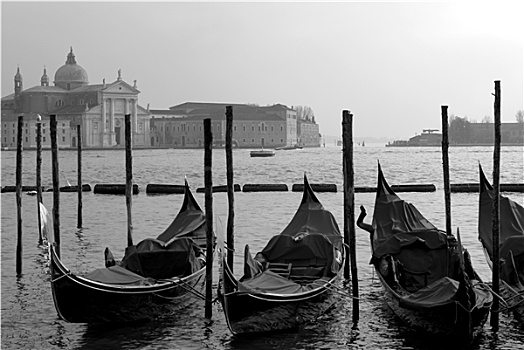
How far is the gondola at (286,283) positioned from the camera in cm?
580

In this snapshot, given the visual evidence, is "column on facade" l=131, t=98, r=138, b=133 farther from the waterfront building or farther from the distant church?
the waterfront building

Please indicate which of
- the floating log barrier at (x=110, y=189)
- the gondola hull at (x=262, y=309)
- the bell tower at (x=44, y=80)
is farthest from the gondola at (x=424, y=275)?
the bell tower at (x=44, y=80)

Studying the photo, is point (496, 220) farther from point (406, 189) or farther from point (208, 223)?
point (406, 189)

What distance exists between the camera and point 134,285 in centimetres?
632

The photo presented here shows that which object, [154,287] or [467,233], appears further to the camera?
[467,233]

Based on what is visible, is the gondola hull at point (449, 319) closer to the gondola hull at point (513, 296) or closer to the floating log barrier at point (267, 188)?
the gondola hull at point (513, 296)

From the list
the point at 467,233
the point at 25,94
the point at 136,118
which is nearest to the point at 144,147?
the point at 136,118

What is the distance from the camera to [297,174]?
1337 inches

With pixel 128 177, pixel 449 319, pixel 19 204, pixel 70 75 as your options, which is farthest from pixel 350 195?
pixel 70 75

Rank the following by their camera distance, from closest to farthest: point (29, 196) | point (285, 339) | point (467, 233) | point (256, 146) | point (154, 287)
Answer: point (285, 339), point (154, 287), point (467, 233), point (29, 196), point (256, 146)

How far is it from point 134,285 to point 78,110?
213 feet

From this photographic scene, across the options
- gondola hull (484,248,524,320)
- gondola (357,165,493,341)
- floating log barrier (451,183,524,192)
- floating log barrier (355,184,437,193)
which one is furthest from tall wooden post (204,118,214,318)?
floating log barrier (451,183,524,192)

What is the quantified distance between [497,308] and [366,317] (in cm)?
115

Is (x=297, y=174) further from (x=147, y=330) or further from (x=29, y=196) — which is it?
(x=147, y=330)
